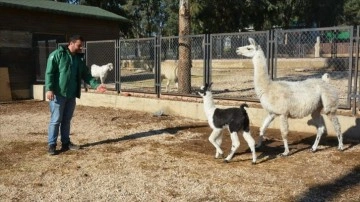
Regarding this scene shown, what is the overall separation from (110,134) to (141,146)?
4.92 ft

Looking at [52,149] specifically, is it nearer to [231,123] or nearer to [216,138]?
[216,138]

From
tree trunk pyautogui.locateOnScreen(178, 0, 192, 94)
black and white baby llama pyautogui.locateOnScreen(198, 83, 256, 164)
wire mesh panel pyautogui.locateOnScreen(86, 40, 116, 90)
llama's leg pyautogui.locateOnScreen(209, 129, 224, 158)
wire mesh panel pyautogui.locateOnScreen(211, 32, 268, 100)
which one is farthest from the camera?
wire mesh panel pyautogui.locateOnScreen(86, 40, 116, 90)

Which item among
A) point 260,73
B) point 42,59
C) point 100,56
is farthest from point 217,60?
point 260,73

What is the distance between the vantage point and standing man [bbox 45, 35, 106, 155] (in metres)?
6.79

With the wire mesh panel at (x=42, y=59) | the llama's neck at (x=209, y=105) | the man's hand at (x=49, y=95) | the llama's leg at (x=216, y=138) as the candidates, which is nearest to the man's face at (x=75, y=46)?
the man's hand at (x=49, y=95)

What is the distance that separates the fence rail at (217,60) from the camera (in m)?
9.19

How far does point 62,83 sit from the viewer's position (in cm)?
681

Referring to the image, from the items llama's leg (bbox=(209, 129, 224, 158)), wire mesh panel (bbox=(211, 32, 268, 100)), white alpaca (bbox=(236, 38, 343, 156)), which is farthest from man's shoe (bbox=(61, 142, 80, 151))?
wire mesh panel (bbox=(211, 32, 268, 100))

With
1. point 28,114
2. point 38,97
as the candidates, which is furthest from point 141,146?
point 38,97

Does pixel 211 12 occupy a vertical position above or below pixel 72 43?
above

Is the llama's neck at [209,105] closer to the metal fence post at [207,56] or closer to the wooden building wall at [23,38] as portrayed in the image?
the metal fence post at [207,56]

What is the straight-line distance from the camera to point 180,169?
5.96 m

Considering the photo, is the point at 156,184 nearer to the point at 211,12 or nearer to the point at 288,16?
the point at 211,12

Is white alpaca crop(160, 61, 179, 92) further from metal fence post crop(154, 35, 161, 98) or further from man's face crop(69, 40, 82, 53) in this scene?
man's face crop(69, 40, 82, 53)
